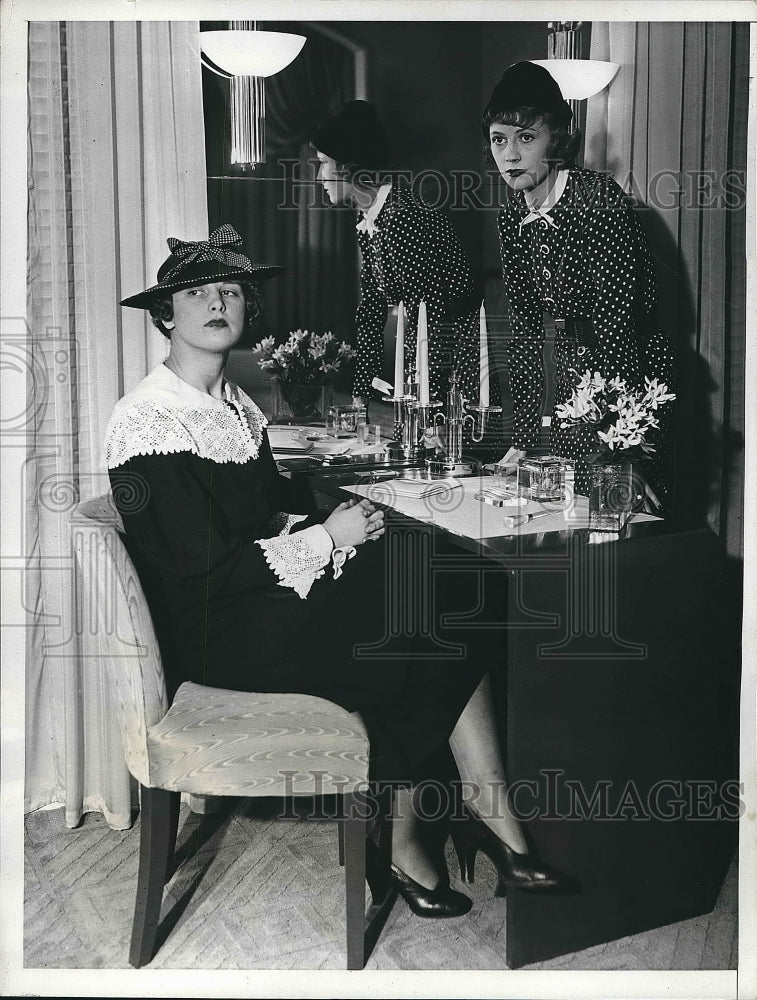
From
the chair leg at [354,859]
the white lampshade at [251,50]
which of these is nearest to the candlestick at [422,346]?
the white lampshade at [251,50]

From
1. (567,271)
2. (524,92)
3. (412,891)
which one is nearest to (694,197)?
(567,271)

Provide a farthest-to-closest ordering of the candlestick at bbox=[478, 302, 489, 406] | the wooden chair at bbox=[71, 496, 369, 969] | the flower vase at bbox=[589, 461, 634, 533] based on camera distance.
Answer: the candlestick at bbox=[478, 302, 489, 406] → the flower vase at bbox=[589, 461, 634, 533] → the wooden chair at bbox=[71, 496, 369, 969]

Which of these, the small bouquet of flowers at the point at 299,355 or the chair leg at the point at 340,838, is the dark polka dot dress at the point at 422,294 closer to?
the small bouquet of flowers at the point at 299,355

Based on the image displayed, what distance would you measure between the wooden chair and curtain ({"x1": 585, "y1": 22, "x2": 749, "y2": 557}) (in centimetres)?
96

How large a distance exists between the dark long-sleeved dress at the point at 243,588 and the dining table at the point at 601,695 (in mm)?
104

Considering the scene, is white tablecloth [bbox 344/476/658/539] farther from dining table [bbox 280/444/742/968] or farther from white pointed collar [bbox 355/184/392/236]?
white pointed collar [bbox 355/184/392/236]

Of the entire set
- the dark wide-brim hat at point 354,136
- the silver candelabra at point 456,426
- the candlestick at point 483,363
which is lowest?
the silver candelabra at point 456,426

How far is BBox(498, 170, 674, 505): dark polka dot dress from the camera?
2.10m

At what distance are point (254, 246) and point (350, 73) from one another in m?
0.43

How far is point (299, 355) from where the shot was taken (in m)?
2.09

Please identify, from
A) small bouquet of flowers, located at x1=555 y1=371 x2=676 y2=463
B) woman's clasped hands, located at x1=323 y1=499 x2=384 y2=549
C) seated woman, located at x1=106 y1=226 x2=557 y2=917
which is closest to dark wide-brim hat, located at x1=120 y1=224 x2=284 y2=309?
seated woman, located at x1=106 y1=226 x2=557 y2=917

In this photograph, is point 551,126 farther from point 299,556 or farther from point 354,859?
point 354,859

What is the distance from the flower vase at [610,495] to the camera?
2.03 m

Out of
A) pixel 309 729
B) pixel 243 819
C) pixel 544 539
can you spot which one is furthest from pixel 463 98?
pixel 243 819
